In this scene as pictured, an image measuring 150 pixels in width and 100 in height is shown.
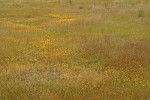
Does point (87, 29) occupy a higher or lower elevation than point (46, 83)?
lower

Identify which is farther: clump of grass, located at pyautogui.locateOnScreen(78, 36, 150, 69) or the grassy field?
clump of grass, located at pyautogui.locateOnScreen(78, 36, 150, 69)

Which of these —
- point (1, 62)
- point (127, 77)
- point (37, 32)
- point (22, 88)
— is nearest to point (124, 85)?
point (127, 77)

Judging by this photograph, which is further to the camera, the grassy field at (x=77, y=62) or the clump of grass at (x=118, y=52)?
the clump of grass at (x=118, y=52)

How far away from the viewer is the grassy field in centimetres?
1140

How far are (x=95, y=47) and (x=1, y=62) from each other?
4875mm

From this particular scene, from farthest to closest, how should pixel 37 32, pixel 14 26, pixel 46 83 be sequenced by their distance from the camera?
pixel 14 26 < pixel 37 32 < pixel 46 83

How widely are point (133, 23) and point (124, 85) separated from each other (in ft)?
53.1

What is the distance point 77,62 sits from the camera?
15961mm

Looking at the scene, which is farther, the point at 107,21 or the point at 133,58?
the point at 107,21

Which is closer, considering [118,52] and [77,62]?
[77,62]

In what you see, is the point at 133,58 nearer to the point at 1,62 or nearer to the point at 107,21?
the point at 1,62

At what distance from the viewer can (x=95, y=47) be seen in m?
18.3

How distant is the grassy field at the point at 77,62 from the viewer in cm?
1140

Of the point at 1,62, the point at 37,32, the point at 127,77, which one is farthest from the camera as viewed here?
the point at 37,32
